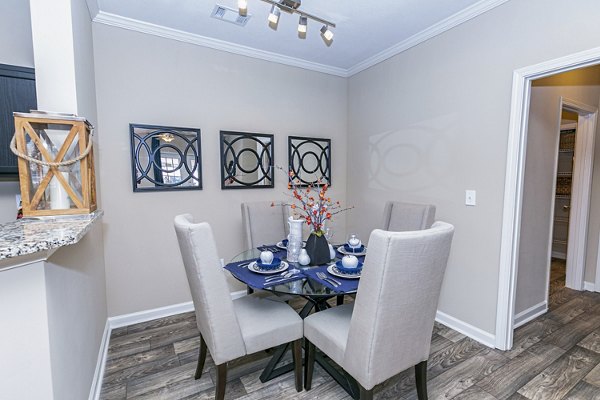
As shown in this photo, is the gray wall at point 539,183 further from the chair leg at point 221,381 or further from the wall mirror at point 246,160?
the chair leg at point 221,381

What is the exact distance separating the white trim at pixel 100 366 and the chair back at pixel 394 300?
1521 millimetres

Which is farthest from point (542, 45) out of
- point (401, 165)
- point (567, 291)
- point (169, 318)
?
point (169, 318)

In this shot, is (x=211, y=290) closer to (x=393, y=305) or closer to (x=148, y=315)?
(x=393, y=305)

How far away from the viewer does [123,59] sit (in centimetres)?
252

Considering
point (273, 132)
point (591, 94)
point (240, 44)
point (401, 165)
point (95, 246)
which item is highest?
point (240, 44)

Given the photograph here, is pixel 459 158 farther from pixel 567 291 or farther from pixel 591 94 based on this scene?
pixel 567 291

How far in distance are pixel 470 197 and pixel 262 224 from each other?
183cm

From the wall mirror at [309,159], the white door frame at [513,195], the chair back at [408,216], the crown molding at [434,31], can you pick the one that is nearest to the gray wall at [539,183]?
the white door frame at [513,195]

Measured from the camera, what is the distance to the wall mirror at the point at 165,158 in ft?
8.50

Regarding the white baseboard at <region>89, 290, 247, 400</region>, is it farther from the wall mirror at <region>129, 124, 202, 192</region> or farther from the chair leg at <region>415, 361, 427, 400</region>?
the chair leg at <region>415, 361, 427, 400</region>

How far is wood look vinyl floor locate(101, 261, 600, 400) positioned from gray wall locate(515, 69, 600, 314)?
364 millimetres

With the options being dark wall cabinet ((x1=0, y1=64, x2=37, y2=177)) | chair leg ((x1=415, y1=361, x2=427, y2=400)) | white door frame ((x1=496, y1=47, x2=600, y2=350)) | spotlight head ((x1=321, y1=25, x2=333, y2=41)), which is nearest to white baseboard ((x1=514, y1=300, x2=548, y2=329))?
white door frame ((x1=496, y1=47, x2=600, y2=350))

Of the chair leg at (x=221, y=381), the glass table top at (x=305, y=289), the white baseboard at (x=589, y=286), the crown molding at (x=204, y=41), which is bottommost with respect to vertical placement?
the white baseboard at (x=589, y=286)

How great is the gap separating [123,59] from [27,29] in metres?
0.74
